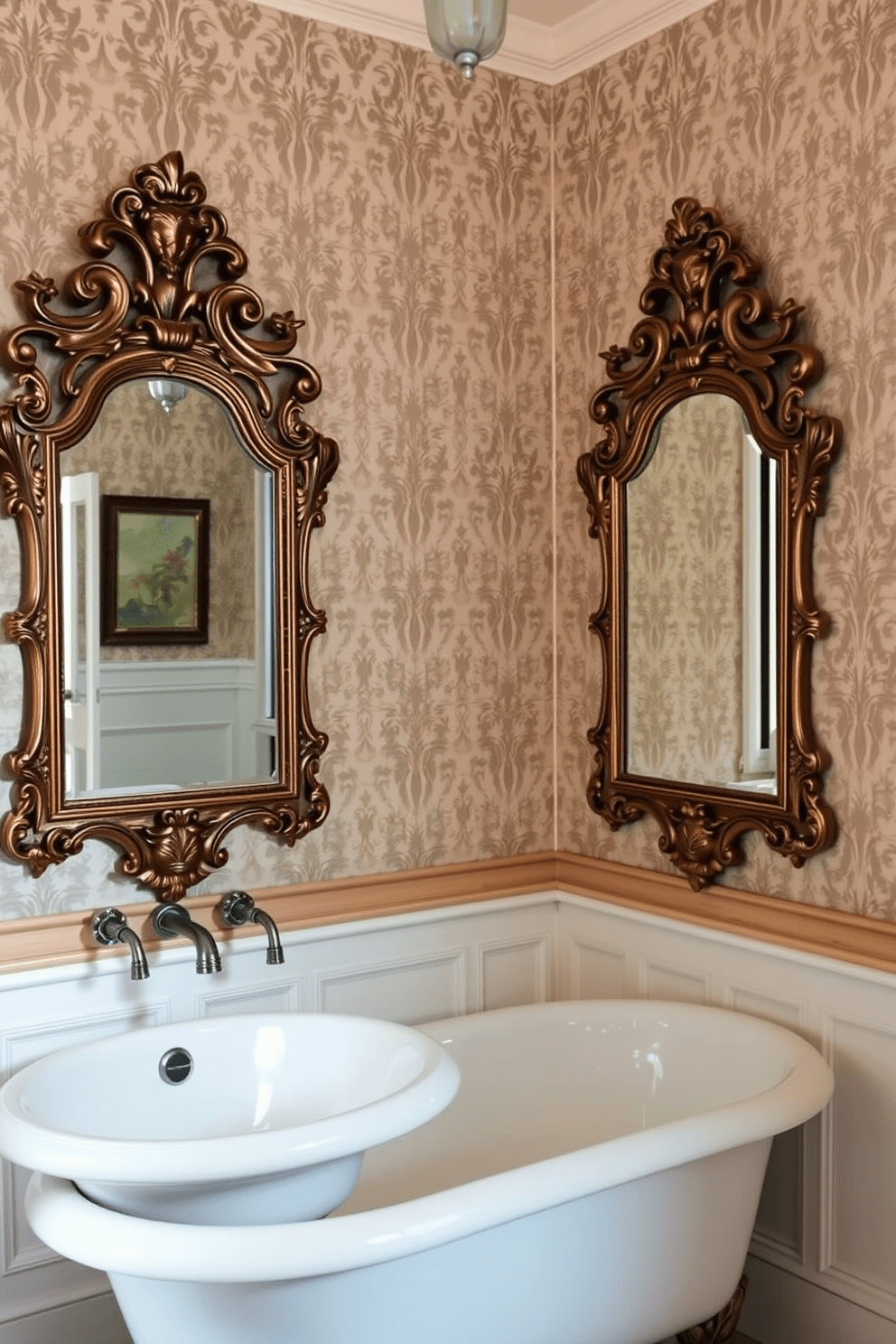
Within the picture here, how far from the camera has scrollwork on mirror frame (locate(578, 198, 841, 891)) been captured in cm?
252

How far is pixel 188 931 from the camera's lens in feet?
8.14

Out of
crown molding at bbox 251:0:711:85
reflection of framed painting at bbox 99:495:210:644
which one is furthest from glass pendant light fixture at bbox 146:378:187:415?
crown molding at bbox 251:0:711:85

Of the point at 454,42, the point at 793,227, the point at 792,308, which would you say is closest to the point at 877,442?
the point at 792,308

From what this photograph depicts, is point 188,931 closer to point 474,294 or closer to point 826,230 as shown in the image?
point 474,294

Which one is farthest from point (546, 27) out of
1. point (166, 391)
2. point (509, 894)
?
point (509, 894)

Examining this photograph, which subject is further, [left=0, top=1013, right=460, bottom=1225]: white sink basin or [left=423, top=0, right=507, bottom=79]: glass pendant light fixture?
[left=0, top=1013, right=460, bottom=1225]: white sink basin

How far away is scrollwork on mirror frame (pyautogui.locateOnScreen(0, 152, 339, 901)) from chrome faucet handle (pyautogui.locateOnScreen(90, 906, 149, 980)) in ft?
0.35

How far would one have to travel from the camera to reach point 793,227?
2.55 meters

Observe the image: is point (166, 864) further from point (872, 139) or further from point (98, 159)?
point (872, 139)

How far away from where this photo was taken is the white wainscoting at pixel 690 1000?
2.43 m

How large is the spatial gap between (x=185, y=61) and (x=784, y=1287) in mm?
2747

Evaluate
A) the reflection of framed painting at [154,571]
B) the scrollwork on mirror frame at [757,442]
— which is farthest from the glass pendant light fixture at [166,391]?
the scrollwork on mirror frame at [757,442]

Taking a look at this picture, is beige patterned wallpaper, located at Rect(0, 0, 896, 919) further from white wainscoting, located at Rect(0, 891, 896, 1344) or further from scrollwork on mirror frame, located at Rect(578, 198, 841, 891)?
white wainscoting, located at Rect(0, 891, 896, 1344)

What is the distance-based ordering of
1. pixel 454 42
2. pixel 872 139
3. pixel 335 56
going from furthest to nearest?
pixel 335 56
pixel 872 139
pixel 454 42
